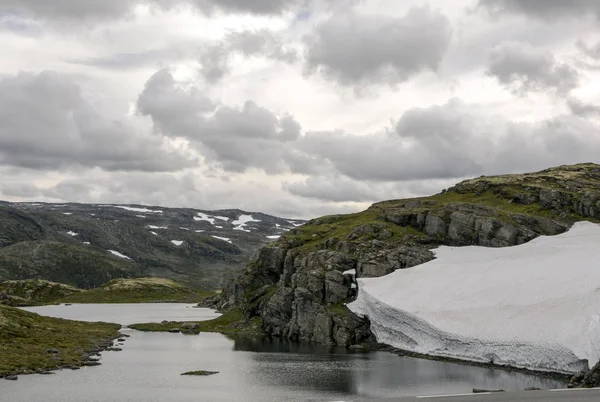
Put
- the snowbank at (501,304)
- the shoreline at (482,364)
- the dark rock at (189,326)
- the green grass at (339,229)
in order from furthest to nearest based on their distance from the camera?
1. the dark rock at (189,326)
2. the green grass at (339,229)
3. the snowbank at (501,304)
4. the shoreline at (482,364)

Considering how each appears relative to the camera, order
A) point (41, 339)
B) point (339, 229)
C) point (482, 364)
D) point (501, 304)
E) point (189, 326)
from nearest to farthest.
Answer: point (482, 364)
point (501, 304)
point (41, 339)
point (189, 326)
point (339, 229)

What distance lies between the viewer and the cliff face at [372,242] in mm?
135625

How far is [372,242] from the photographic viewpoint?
14762cm

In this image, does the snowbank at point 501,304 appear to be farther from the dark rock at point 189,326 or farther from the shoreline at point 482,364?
the dark rock at point 189,326

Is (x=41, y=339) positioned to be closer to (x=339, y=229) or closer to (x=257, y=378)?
(x=257, y=378)

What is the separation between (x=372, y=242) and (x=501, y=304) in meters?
48.7

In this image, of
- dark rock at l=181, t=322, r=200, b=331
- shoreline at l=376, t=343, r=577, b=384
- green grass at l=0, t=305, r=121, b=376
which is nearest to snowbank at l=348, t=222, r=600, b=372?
shoreline at l=376, t=343, r=577, b=384

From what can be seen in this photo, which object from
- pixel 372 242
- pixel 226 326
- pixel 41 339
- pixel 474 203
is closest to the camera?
pixel 41 339

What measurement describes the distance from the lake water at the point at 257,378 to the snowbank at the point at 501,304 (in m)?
6.04

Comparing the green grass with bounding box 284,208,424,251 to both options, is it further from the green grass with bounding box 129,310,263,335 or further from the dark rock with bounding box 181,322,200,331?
the dark rock with bounding box 181,322,200,331

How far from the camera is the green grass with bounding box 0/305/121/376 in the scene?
306ft

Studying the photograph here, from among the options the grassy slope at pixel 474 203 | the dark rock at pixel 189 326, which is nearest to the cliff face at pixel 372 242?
the grassy slope at pixel 474 203

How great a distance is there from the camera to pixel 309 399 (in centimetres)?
6750

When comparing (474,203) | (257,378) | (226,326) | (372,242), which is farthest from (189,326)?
(474,203)
